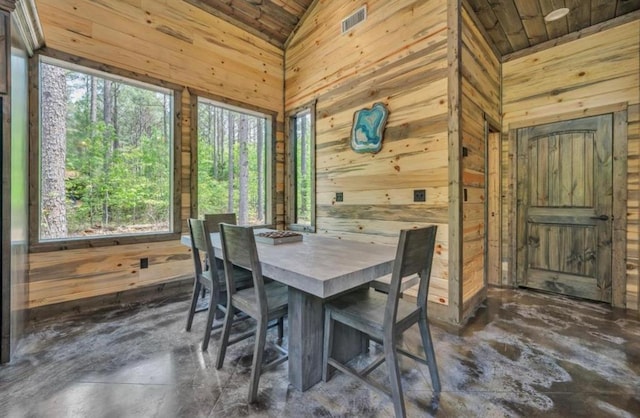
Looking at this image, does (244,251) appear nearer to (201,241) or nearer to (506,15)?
(201,241)

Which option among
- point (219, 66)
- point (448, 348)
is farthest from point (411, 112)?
point (219, 66)

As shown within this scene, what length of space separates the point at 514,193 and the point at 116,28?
5103mm

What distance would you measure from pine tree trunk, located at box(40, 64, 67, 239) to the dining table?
1.96 m

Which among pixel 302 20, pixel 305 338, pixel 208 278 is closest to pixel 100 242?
pixel 208 278

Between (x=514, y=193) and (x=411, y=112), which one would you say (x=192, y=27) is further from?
(x=514, y=193)

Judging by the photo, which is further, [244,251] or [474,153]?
[474,153]

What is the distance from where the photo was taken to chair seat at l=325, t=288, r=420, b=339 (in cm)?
149

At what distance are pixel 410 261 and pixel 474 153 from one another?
6.60ft

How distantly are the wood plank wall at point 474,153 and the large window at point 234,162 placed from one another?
2.84 meters

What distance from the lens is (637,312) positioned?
2.81 m

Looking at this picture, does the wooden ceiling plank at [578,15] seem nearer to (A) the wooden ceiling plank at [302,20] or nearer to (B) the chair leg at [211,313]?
(A) the wooden ceiling plank at [302,20]

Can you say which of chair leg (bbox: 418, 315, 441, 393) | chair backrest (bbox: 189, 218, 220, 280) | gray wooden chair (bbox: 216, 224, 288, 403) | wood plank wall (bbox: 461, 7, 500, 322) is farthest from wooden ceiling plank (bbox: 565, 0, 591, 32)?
chair backrest (bbox: 189, 218, 220, 280)

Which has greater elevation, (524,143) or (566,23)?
(566,23)

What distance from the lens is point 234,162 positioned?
4172 millimetres
